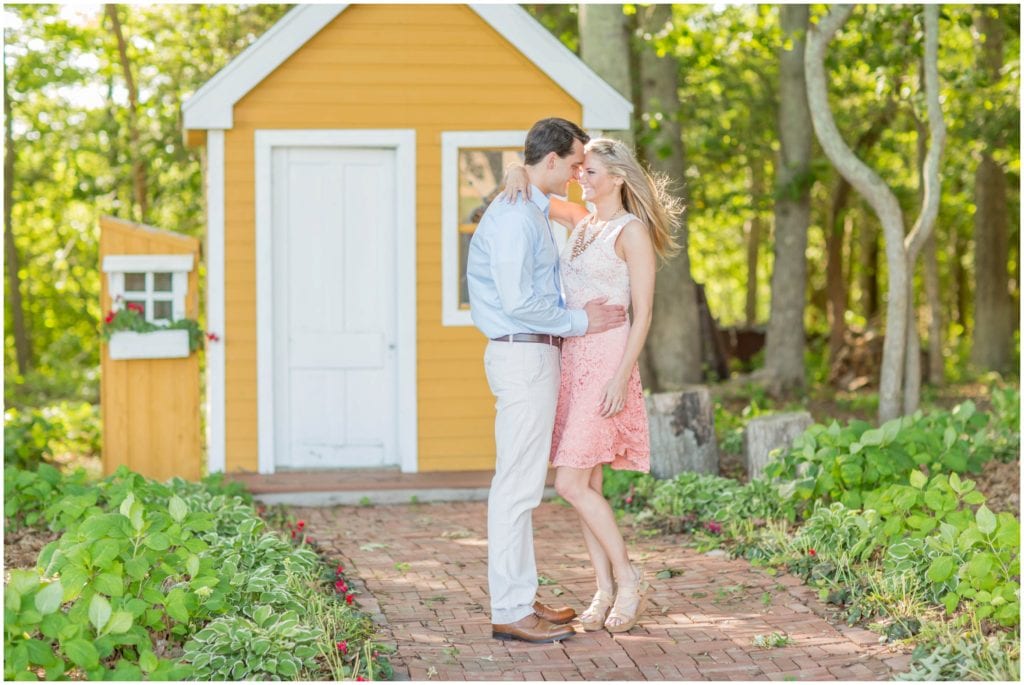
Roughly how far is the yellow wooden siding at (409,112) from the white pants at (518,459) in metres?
3.58

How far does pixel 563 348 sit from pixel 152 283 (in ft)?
13.7

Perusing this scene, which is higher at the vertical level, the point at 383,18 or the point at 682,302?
the point at 383,18

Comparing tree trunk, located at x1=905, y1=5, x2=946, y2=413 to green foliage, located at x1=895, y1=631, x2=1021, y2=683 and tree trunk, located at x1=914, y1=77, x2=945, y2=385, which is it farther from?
green foliage, located at x1=895, y1=631, x2=1021, y2=683

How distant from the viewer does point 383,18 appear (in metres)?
7.90

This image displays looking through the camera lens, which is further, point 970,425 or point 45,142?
point 45,142

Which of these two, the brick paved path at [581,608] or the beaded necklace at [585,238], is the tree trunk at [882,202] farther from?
the beaded necklace at [585,238]

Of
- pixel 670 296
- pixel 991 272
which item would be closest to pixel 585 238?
pixel 670 296

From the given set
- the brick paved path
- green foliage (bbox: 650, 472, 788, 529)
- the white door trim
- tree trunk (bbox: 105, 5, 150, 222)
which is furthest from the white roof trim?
tree trunk (bbox: 105, 5, 150, 222)

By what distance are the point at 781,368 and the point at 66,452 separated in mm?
7864

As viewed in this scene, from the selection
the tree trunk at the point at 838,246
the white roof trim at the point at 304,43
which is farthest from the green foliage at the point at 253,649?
the tree trunk at the point at 838,246

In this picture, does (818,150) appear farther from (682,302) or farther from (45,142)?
(45,142)

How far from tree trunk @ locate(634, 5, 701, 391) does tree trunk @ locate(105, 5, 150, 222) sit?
6.00m

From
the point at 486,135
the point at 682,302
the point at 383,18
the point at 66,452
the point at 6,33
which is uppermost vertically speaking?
the point at 6,33

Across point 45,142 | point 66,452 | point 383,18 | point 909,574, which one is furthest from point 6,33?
point 909,574
